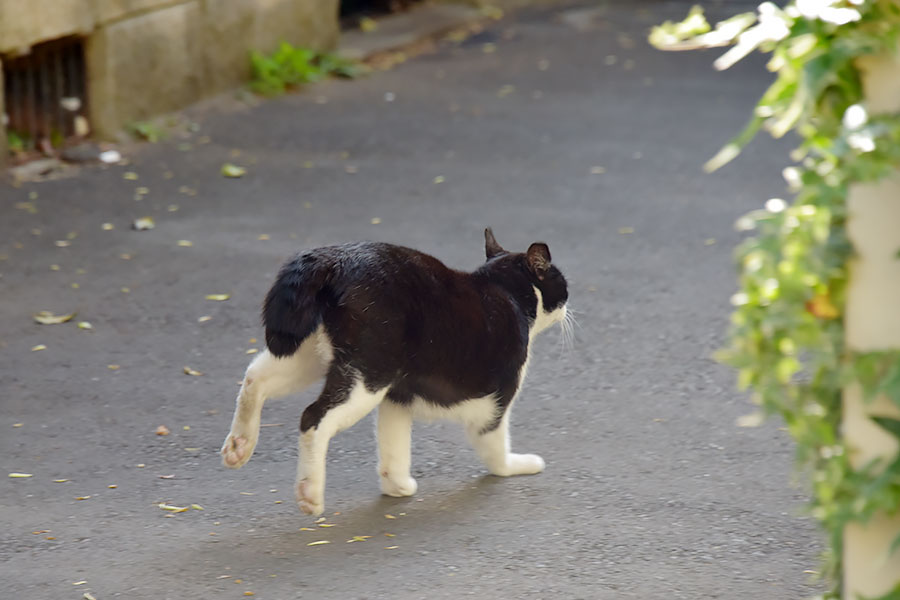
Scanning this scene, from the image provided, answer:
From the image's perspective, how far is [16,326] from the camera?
5.55m

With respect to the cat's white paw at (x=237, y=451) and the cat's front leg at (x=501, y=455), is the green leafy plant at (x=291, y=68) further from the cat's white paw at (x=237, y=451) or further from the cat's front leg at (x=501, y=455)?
the cat's white paw at (x=237, y=451)

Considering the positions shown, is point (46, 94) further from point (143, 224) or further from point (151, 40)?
point (143, 224)

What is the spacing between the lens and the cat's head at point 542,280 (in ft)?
13.8

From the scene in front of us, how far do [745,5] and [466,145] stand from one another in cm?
659

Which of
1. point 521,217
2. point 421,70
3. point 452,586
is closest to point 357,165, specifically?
point 521,217

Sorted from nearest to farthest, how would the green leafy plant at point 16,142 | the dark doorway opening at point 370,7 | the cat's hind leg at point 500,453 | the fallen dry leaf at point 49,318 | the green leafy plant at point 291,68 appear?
the cat's hind leg at point 500,453 < the fallen dry leaf at point 49,318 < the green leafy plant at point 16,142 < the green leafy plant at point 291,68 < the dark doorway opening at point 370,7

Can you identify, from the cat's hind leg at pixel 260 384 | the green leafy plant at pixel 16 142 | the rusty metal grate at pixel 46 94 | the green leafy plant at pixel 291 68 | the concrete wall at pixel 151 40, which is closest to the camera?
the cat's hind leg at pixel 260 384

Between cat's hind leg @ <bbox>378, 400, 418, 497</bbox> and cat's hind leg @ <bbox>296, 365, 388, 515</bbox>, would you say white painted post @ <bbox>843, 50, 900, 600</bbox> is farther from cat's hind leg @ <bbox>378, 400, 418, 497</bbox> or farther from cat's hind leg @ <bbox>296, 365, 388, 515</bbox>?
cat's hind leg @ <bbox>378, 400, 418, 497</bbox>

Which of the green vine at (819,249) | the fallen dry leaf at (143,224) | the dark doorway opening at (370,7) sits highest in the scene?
the green vine at (819,249)

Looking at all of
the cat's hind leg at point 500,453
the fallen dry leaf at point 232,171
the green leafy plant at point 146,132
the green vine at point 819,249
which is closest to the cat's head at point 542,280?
the cat's hind leg at point 500,453

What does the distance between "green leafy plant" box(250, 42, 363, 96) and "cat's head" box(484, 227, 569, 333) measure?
5921 millimetres

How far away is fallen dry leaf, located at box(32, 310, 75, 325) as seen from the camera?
221 inches

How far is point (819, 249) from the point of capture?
7.30 ft

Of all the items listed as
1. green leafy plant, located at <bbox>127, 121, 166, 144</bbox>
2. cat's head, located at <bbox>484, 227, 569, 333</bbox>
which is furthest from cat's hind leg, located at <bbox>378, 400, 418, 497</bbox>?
green leafy plant, located at <bbox>127, 121, 166, 144</bbox>
